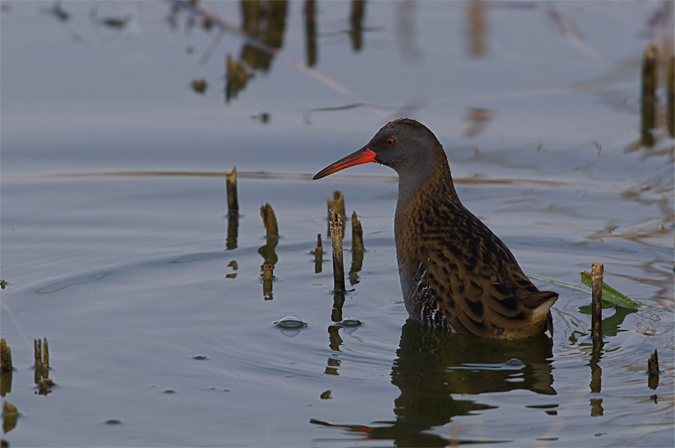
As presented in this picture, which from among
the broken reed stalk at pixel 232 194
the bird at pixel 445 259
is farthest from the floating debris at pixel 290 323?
the broken reed stalk at pixel 232 194

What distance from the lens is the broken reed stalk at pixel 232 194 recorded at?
7.84 m

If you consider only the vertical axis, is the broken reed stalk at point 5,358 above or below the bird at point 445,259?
below

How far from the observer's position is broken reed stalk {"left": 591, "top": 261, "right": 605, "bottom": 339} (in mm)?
5648

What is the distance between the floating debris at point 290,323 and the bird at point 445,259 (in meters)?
0.63

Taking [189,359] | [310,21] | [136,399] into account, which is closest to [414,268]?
[189,359]

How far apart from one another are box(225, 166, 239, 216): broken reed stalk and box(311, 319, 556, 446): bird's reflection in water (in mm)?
2139

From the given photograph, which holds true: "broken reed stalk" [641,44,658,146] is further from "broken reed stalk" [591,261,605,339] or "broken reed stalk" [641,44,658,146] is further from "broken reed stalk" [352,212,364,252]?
"broken reed stalk" [591,261,605,339]

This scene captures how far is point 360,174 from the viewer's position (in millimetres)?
9062

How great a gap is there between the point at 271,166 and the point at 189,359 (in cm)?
359

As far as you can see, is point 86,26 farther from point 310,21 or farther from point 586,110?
point 586,110

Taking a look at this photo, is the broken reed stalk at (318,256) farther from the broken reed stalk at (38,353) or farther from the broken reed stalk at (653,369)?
the broken reed stalk at (653,369)

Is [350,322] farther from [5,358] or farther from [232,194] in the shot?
[232,194]

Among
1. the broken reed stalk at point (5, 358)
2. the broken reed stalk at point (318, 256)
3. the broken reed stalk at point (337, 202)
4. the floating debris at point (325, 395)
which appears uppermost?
the broken reed stalk at point (337, 202)

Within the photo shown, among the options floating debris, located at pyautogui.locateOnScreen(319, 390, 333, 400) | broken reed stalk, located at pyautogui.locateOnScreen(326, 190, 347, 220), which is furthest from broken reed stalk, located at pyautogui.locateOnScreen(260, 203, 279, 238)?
floating debris, located at pyautogui.locateOnScreen(319, 390, 333, 400)
